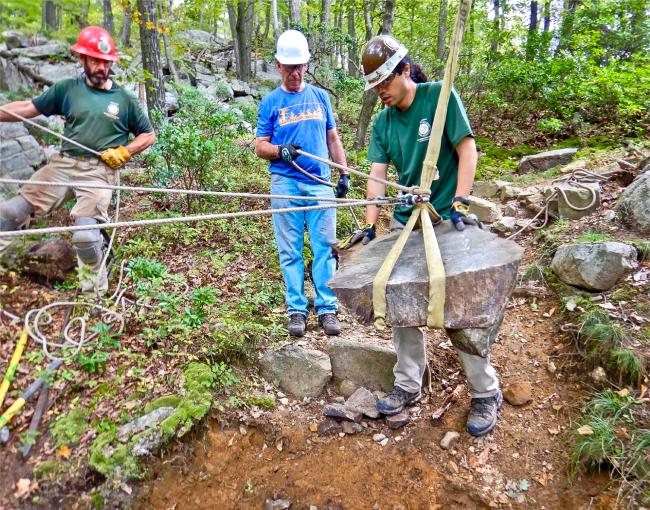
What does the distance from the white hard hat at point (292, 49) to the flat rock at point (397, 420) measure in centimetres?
272

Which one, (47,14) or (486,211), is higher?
(47,14)

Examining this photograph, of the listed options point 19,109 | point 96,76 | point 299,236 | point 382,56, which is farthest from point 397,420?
point 19,109

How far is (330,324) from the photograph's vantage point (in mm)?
3654

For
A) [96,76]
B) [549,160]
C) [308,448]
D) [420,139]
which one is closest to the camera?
[420,139]

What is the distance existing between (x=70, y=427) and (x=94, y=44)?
296 centimetres

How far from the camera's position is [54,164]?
3887mm

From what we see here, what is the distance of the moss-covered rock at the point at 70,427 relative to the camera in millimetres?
2779

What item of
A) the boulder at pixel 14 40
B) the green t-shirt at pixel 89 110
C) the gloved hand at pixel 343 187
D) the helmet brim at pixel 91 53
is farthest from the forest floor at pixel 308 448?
the boulder at pixel 14 40

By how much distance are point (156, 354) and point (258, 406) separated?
917mm

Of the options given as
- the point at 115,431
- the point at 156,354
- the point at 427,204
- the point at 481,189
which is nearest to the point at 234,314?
the point at 156,354

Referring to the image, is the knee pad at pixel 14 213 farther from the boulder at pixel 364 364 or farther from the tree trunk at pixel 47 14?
the tree trunk at pixel 47 14

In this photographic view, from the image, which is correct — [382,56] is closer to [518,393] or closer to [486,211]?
[518,393]

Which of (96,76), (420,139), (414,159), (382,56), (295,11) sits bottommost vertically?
(414,159)

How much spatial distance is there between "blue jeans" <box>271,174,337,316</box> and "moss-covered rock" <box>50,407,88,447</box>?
1675 mm
